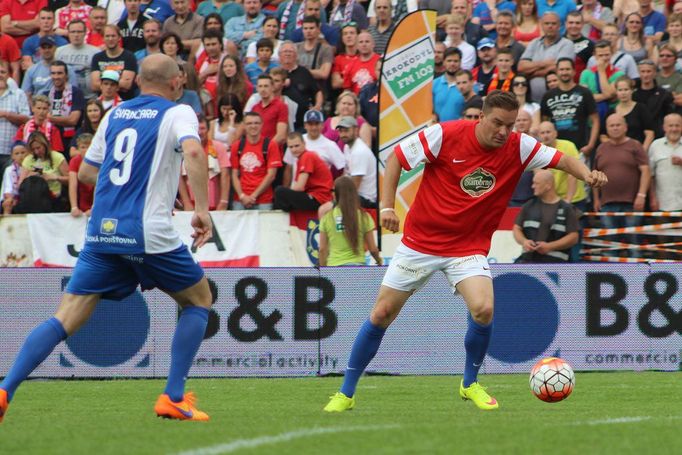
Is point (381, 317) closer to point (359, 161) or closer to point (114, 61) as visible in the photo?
point (359, 161)

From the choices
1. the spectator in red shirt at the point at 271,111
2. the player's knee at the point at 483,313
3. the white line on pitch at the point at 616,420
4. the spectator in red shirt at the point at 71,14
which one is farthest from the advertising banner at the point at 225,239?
the white line on pitch at the point at 616,420

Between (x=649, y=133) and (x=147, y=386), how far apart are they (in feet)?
26.1

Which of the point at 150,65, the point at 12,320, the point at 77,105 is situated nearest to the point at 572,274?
the point at 12,320

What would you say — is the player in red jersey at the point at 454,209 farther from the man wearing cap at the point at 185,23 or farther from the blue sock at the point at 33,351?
the man wearing cap at the point at 185,23

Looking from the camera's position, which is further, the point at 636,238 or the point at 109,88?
the point at 109,88

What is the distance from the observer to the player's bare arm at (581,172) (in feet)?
29.5

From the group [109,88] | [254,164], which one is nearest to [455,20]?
[254,164]

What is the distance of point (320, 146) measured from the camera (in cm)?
1756

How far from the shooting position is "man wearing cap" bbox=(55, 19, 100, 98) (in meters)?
20.3

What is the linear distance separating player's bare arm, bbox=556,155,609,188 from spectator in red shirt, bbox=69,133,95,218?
32.4 feet

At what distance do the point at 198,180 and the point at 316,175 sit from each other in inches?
370

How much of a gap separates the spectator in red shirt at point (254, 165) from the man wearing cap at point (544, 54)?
3.73 meters

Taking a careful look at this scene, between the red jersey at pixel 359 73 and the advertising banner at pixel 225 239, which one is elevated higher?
the red jersey at pixel 359 73

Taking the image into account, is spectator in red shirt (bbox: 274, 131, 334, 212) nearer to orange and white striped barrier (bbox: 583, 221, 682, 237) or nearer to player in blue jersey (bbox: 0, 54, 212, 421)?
orange and white striped barrier (bbox: 583, 221, 682, 237)
